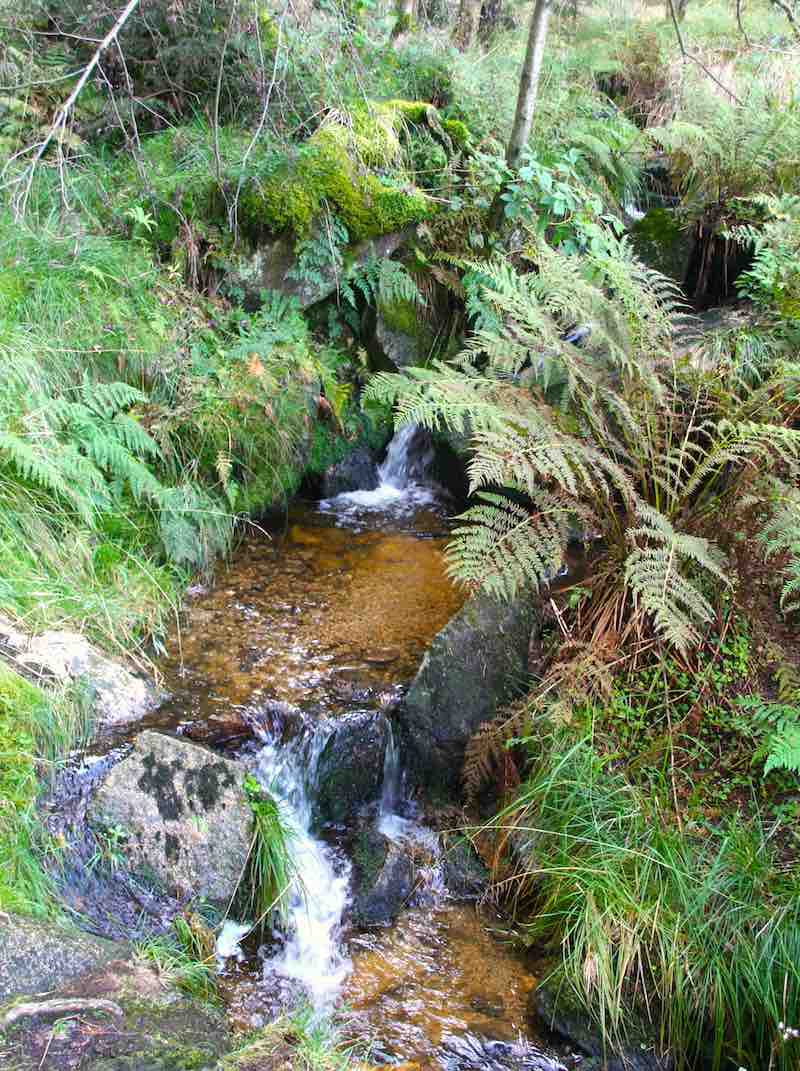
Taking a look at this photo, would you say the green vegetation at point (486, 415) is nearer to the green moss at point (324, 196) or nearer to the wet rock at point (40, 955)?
the green moss at point (324, 196)

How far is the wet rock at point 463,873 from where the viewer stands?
12.3ft

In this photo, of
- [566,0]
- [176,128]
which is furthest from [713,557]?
[566,0]

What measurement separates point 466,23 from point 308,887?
9.24 m

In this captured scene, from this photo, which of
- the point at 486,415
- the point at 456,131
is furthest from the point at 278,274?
the point at 486,415

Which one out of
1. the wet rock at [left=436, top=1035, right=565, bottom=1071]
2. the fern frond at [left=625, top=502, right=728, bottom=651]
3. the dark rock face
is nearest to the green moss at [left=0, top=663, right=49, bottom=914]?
the wet rock at [left=436, top=1035, right=565, bottom=1071]

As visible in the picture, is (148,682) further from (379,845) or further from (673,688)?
(673,688)

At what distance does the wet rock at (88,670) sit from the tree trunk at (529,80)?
4.60 m

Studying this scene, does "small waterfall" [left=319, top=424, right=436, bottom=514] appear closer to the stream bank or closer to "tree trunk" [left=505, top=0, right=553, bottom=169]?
the stream bank

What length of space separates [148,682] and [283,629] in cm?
86

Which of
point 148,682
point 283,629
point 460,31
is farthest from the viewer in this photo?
point 460,31

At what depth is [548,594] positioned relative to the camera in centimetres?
447

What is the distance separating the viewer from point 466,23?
30.8 ft

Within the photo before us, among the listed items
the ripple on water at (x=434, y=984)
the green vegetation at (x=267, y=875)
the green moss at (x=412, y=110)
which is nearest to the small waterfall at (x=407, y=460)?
the green moss at (x=412, y=110)

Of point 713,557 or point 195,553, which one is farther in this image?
point 195,553
